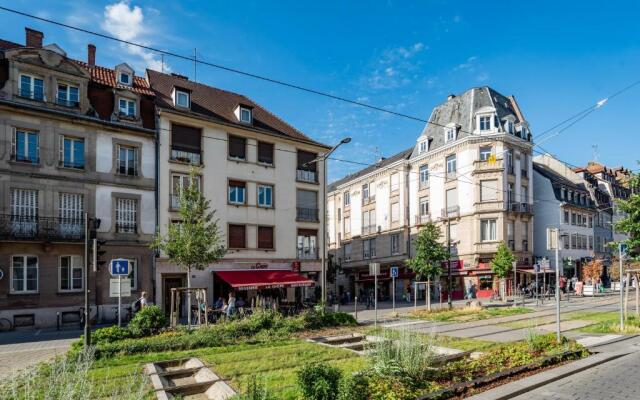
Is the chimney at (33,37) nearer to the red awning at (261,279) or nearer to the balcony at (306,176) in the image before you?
the red awning at (261,279)

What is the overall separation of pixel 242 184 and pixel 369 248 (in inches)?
1026

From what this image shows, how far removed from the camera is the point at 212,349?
1287cm

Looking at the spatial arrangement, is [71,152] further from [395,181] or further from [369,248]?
[369,248]

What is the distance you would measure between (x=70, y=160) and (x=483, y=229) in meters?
33.6

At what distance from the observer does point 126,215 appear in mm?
25250

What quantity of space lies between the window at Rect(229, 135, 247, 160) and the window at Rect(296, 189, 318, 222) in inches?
197

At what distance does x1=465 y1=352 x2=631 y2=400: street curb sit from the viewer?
293 inches

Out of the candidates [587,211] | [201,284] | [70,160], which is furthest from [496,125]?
[70,160]

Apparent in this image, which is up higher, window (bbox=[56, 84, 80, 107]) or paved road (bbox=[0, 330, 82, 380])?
window (bbox=[56, 84, 80, 107])

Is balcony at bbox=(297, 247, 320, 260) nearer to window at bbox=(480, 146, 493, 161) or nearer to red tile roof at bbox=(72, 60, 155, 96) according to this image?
red tile roof at bbox=(72, 60, 155, 96)

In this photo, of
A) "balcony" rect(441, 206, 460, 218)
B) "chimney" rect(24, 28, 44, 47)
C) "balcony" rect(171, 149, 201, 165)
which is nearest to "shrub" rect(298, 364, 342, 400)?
"balcony" rect(171, 149, 201, 165)

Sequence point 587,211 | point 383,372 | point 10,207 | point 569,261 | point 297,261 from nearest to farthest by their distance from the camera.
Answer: point 383,372 < point 10,207 < point 297,261 < point 569,261 < point 587,211

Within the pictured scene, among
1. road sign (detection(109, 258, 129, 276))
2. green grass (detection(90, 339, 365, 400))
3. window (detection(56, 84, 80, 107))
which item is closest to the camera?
green grass (detection(90, 339, 365, 400))

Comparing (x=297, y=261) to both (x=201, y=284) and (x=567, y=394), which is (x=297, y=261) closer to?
(x=201, y=284)
